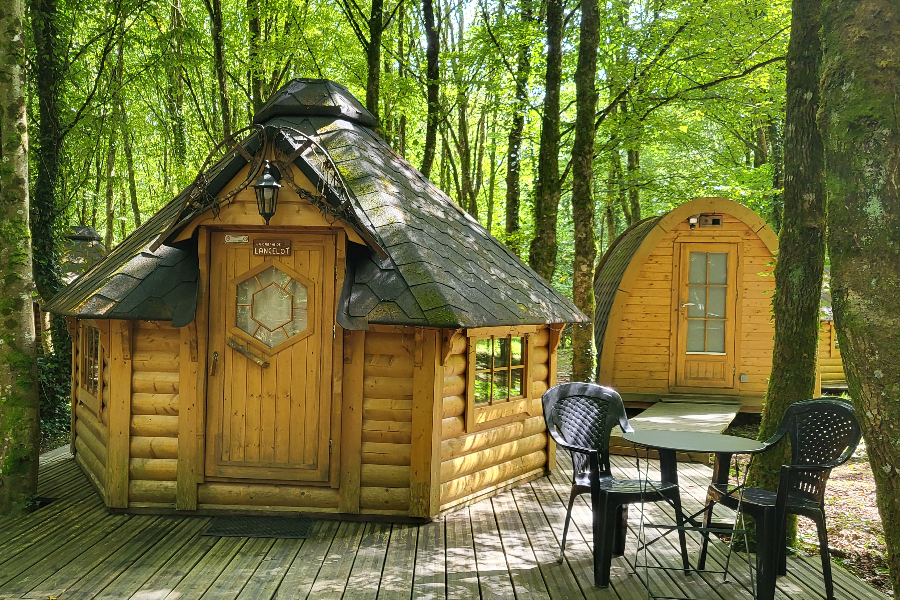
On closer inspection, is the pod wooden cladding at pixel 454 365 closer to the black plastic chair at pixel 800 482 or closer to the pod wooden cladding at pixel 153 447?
the black plastic chair at pixel 800 482

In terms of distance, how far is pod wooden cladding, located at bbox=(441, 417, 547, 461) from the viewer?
5.96 m

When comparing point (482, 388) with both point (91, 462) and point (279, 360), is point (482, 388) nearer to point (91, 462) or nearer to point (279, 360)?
point (279, 360)

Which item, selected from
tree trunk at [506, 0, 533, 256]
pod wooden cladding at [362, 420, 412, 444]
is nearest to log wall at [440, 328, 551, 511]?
pod wooden cladding at [362, 420, 412, 444]

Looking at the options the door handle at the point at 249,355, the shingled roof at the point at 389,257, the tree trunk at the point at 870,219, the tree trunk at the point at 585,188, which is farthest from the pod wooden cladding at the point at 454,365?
the tree trunk at the point at 870,219

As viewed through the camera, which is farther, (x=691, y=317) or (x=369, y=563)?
(x=691, y=317)

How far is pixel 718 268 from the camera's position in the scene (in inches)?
438

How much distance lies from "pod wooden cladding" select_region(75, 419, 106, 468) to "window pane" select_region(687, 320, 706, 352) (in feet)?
28.4

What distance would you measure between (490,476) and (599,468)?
192 centimetres

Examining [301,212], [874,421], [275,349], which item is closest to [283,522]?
[275,349]

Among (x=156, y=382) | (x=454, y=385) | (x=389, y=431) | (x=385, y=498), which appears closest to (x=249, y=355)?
(x=156, y=382)

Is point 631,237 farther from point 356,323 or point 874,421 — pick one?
point 874,421

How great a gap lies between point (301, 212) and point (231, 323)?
45.1 inches

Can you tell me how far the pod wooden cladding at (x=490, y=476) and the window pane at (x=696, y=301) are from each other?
16.0 feet

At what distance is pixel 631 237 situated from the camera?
489 inches
